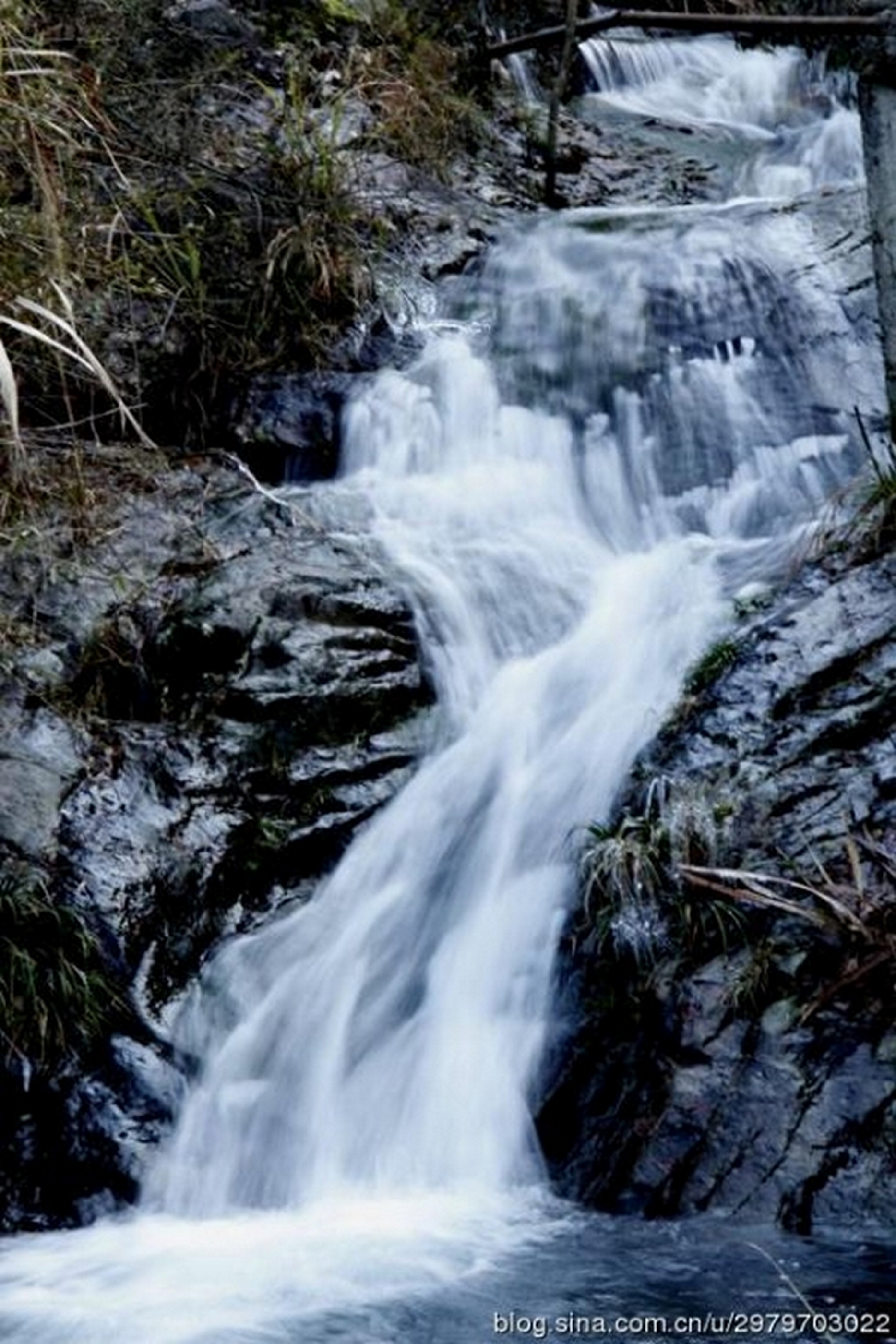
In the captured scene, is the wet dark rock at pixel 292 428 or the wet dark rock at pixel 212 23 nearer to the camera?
the wet dark rock at pixel 292 428

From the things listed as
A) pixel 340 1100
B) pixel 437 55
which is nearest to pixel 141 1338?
pixel 340 1100

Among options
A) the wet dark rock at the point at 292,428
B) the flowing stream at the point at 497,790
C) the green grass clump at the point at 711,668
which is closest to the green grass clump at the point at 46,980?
the flowing stream at the point at 497,790

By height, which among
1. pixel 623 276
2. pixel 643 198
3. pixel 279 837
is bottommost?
pixel 279 837

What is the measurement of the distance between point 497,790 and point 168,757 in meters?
1.03

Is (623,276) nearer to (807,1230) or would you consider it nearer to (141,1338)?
(807,1230)

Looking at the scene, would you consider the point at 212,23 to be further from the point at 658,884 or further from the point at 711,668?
the point at 658,884

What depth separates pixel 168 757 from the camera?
16.7 feet

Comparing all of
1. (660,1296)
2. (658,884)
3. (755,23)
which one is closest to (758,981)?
(658,884)

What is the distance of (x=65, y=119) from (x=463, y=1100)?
4003 millimetres

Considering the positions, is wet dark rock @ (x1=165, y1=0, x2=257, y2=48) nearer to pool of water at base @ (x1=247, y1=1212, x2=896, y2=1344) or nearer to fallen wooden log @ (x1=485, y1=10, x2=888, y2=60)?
fallen wooden log @ (x1=485, y1=10, x2=888, y2=60)

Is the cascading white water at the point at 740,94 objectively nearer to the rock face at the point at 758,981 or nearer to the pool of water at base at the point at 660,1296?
the rock face at the point at 758,981

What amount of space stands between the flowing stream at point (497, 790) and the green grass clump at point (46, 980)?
293 millimetres

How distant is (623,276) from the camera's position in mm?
7465

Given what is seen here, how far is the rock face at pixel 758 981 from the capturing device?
3754 millimetres
